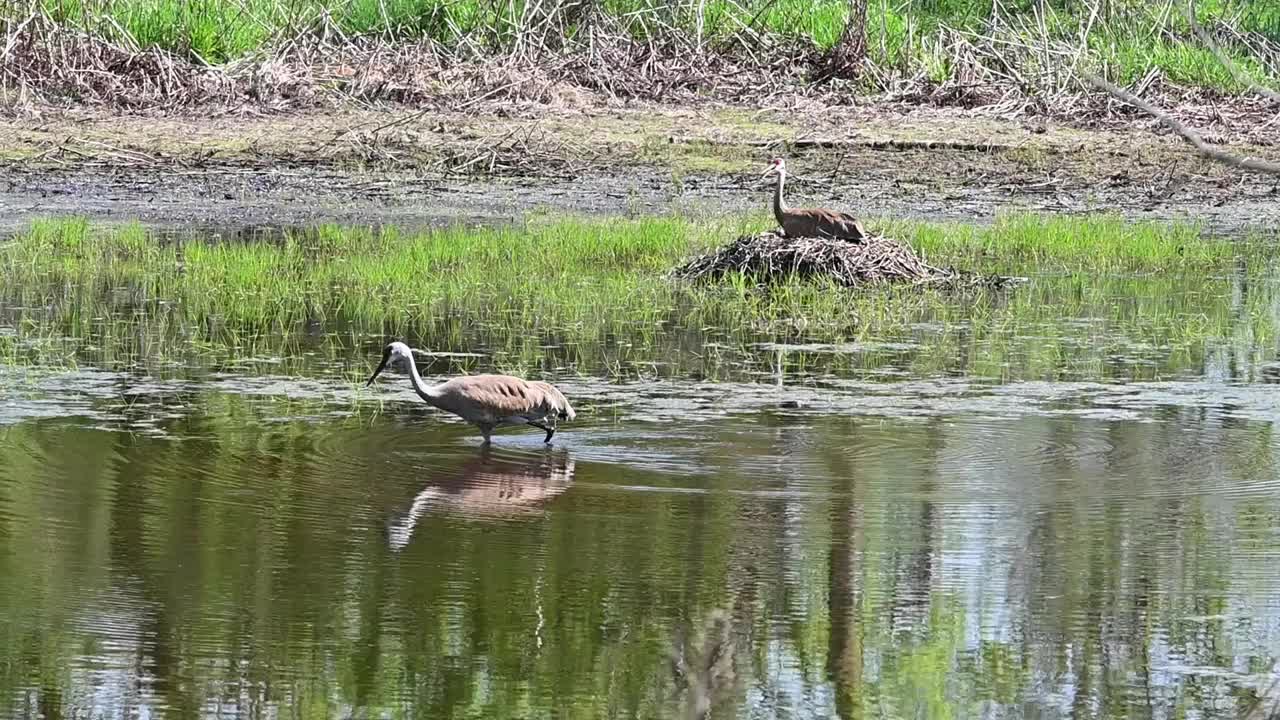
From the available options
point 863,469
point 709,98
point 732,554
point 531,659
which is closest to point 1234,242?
point 709,98

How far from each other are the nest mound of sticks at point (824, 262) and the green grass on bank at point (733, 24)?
6.73m

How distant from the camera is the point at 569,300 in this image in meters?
13.1

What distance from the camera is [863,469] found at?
27.7 feet

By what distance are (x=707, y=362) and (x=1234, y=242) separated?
250 inches

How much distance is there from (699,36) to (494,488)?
13.0 metres

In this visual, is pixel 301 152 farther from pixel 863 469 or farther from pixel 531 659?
pixel 531 659

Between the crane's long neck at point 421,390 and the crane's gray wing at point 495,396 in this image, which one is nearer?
the crane's gray wing at point 495,396

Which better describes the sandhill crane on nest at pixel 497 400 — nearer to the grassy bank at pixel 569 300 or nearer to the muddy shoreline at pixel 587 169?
the grassy bank at pixel 569 300

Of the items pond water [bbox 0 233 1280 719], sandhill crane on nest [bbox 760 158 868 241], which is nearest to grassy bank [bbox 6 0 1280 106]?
sandhill crane on nest [bbox 760 158 868 241]

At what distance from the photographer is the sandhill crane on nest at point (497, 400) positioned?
8828 mm

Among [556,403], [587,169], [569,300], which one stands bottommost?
[556,403]

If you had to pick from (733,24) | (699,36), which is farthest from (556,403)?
(733,24)

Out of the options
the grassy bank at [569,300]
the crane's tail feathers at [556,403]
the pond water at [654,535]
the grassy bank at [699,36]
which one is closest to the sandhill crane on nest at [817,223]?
the grassy bank at [569,300]

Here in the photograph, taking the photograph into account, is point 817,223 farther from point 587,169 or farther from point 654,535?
point 654,535
